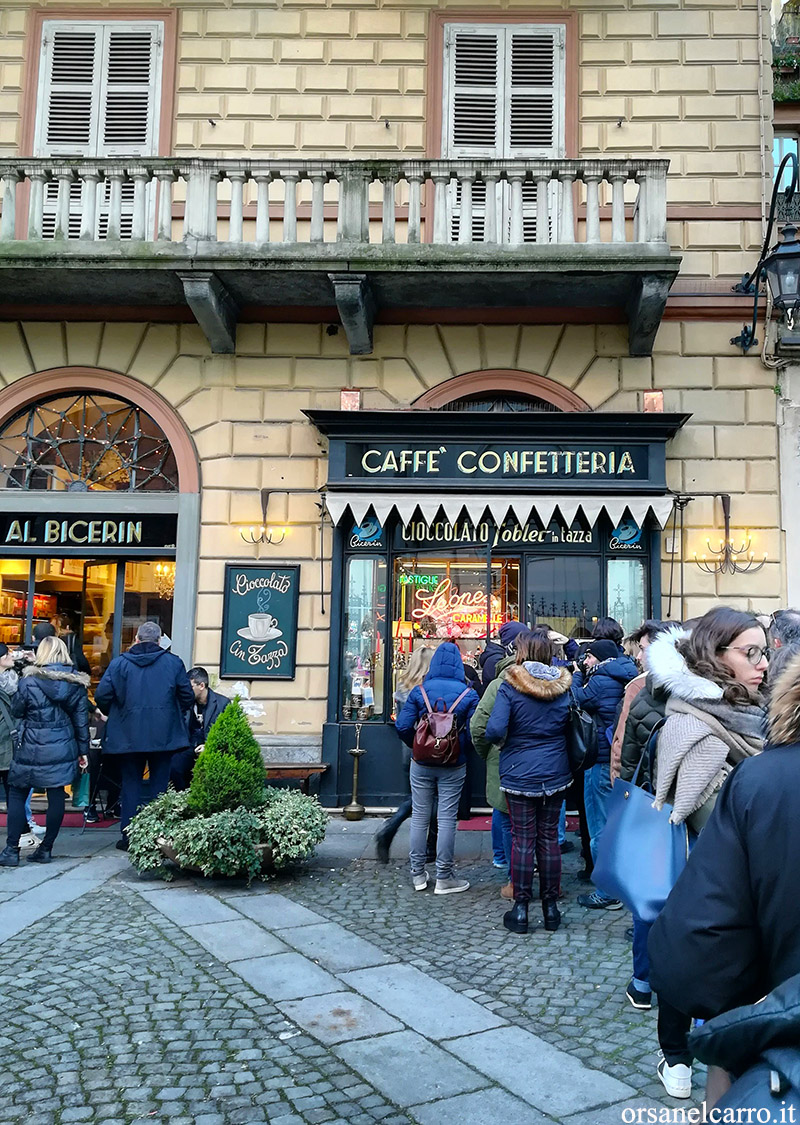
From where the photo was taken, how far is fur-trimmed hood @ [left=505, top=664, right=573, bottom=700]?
6078 millimetres

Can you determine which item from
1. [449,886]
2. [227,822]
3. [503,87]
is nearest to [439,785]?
[449,886]

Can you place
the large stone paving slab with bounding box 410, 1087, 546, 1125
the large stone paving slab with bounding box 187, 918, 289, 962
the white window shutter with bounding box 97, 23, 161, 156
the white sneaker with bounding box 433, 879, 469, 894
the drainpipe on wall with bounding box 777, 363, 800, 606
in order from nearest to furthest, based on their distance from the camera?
the large stone paving slab with bounding box 410, 1087, 546, 1125
the large stone paving slab with bounding box 187, 918, 289, 962
the white sneaker with bounding box 433, 879, 469, 894
the drainpipe on wall with bounding box 777, 363, 800, 606
the white window shutter with bounding box 97, 23, 161, 156

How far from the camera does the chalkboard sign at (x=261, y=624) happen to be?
1032cm

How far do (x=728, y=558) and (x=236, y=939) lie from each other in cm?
700

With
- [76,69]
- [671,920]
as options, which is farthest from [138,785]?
[76,69]

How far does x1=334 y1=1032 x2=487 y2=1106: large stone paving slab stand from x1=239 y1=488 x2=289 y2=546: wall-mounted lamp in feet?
22.6

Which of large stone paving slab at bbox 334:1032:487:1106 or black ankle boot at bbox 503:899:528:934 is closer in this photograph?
large stone paving slab at bbox 334:1032:487:1106

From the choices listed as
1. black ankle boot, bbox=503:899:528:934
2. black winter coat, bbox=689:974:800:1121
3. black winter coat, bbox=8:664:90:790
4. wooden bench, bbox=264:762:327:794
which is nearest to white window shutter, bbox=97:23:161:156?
black winter coat, bbox=8:664:90:790

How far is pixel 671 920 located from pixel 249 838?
5268mm

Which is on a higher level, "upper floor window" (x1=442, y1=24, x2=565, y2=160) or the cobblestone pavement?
"upper floor window" (x1=442, y1=24, x2=565, y2=160)

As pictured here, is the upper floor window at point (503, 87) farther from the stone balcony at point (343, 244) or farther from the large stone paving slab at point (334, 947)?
the large stone paving slab at point (334, 947)

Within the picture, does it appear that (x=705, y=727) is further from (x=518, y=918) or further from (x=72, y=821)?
(x=72, y=821)

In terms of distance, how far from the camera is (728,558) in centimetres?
1010

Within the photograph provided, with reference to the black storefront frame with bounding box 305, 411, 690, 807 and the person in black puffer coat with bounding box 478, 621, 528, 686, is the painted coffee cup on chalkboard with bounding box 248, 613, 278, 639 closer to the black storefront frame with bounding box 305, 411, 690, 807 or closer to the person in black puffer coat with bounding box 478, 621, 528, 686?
the black storefront frame with bounding box 305, 411, 690, 807
